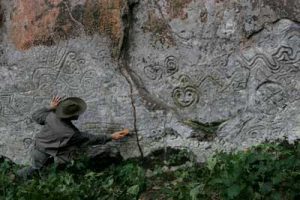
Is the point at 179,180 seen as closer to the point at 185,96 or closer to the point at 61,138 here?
the point at 185,96

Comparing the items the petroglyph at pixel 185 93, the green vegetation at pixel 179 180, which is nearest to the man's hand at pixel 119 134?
the green vegetation at pixel 179 180

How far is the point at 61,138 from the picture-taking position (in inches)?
247

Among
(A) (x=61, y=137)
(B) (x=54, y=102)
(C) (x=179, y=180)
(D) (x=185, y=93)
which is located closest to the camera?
(C) (x=179, y=180)

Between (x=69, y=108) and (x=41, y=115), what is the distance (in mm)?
366

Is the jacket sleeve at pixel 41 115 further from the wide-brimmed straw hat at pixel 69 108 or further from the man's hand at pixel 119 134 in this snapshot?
the man's hand at pixel 119 134

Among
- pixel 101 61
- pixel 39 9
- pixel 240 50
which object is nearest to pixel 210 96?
pixel 240 50

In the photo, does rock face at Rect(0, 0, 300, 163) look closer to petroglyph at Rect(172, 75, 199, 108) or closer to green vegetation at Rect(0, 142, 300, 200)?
petroglyph at Rect(172, 75, 199, 108)

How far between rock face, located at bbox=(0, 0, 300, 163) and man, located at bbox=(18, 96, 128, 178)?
12.7 inches

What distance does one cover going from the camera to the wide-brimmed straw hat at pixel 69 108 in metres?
6.29

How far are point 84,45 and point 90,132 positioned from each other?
32.5 inches

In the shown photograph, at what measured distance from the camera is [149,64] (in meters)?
6.54

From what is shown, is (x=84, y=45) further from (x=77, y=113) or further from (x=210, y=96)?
(x=210, y=96)

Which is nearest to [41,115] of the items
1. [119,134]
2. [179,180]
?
[119,134]

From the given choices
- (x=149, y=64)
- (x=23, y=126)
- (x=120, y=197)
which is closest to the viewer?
(x=120, y=197)
